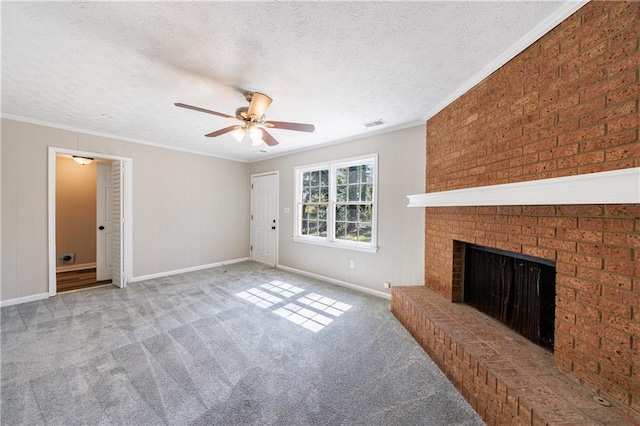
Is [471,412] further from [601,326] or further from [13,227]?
[13,227]

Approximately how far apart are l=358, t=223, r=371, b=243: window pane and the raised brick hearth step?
1482 mm

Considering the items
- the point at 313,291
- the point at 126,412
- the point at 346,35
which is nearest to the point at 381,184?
the point at 313,291

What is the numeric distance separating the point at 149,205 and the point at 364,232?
3.90 m

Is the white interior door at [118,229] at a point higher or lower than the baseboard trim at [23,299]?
higher

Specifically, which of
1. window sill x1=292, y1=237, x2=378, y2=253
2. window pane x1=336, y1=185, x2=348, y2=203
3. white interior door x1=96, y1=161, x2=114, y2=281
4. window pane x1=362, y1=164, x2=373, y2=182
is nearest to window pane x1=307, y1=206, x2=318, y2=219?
window sill x1=292, y1=237, x2=378, y2=253

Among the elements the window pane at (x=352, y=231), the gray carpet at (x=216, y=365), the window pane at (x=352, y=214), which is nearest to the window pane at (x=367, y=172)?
the window pane at (x=352, y=214)

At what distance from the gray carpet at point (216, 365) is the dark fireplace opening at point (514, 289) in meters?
0.78

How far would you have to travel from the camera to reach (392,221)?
3.41 metres

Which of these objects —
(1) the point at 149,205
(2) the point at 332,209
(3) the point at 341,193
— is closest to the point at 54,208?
(1) the point at 149,205

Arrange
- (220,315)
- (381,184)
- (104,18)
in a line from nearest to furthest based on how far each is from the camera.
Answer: (104,18)
(220,315)
(381,184)

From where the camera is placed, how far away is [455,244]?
251 cm

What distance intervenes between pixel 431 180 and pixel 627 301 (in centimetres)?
194

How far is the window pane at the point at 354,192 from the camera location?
12.7ft

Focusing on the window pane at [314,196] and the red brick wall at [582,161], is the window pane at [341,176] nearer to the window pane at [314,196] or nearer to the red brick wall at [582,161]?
the window pane at [314,196]
